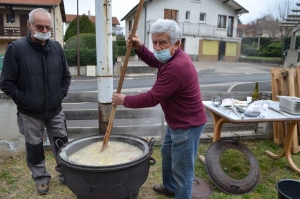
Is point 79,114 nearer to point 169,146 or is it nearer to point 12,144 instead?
point 12,144

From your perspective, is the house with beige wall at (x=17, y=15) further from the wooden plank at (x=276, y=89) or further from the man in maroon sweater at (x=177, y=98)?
the man in maroon sweater at (x=177, y=98)

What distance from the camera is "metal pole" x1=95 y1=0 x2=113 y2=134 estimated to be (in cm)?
275

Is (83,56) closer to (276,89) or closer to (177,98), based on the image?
(276,89)

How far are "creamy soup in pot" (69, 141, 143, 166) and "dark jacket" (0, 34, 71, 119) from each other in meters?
0.62

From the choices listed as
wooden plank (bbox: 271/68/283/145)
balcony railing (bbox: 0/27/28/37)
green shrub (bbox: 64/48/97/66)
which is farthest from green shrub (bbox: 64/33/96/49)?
wooden plank (bbox: 271/68/283/145)

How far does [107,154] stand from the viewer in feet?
7.66

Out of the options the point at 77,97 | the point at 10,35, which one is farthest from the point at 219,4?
the point at 77,97

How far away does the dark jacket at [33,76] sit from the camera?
94.4 inches

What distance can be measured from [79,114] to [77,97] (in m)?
0.27

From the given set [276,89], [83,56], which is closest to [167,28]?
[276,89]

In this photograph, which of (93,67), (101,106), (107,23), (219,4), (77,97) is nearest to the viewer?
(107,23)

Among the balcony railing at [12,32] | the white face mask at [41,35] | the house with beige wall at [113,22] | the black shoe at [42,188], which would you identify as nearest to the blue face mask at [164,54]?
the white face mask at [41,35]

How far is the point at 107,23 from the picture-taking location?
2.78m

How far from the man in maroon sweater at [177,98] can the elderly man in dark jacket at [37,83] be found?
861 mm
